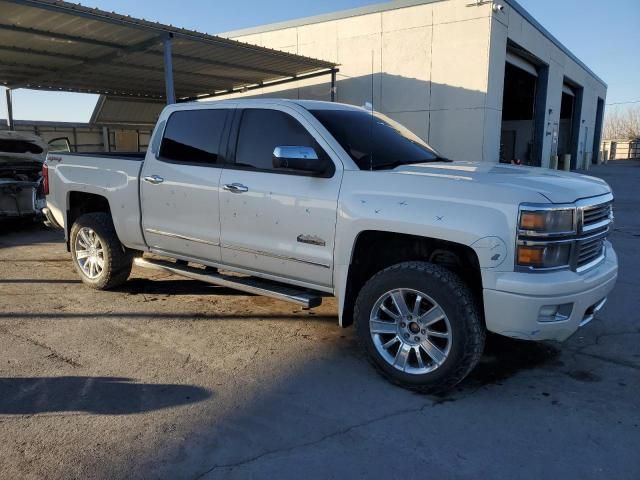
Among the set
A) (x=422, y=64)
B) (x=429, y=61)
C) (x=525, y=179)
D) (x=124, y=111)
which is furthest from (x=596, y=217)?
(x=124, y=111)

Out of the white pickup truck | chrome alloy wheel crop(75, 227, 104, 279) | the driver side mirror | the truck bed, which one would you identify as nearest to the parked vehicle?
the truck bed

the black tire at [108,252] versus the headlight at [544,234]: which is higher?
the headlight at [544,234]

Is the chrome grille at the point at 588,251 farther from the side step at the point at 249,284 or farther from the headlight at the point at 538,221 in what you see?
the side step at the point at 249,284

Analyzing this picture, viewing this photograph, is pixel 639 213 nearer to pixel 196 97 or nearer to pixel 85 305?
pixel 85 305

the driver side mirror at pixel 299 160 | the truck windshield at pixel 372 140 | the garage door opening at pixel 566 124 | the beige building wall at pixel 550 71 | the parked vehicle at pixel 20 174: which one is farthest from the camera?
the garage door opening at pixel 566 124

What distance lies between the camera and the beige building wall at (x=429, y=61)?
14438 mm

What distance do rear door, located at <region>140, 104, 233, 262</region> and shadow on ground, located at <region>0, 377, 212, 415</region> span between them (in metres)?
1.49

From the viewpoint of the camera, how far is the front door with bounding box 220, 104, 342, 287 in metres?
3.90

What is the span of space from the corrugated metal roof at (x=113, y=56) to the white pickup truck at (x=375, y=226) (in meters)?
5.98

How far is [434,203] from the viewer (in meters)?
3.36

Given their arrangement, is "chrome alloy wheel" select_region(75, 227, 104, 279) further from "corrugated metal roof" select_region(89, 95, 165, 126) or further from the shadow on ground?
"corrugated metal roof" select_region(89, 95, 165, 126)

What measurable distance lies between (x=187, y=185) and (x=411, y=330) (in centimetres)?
248

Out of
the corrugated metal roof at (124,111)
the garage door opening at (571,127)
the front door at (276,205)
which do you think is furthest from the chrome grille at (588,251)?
the garage door opening at (571,127)

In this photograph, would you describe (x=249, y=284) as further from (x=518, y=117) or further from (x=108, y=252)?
(x=518, y=117)
